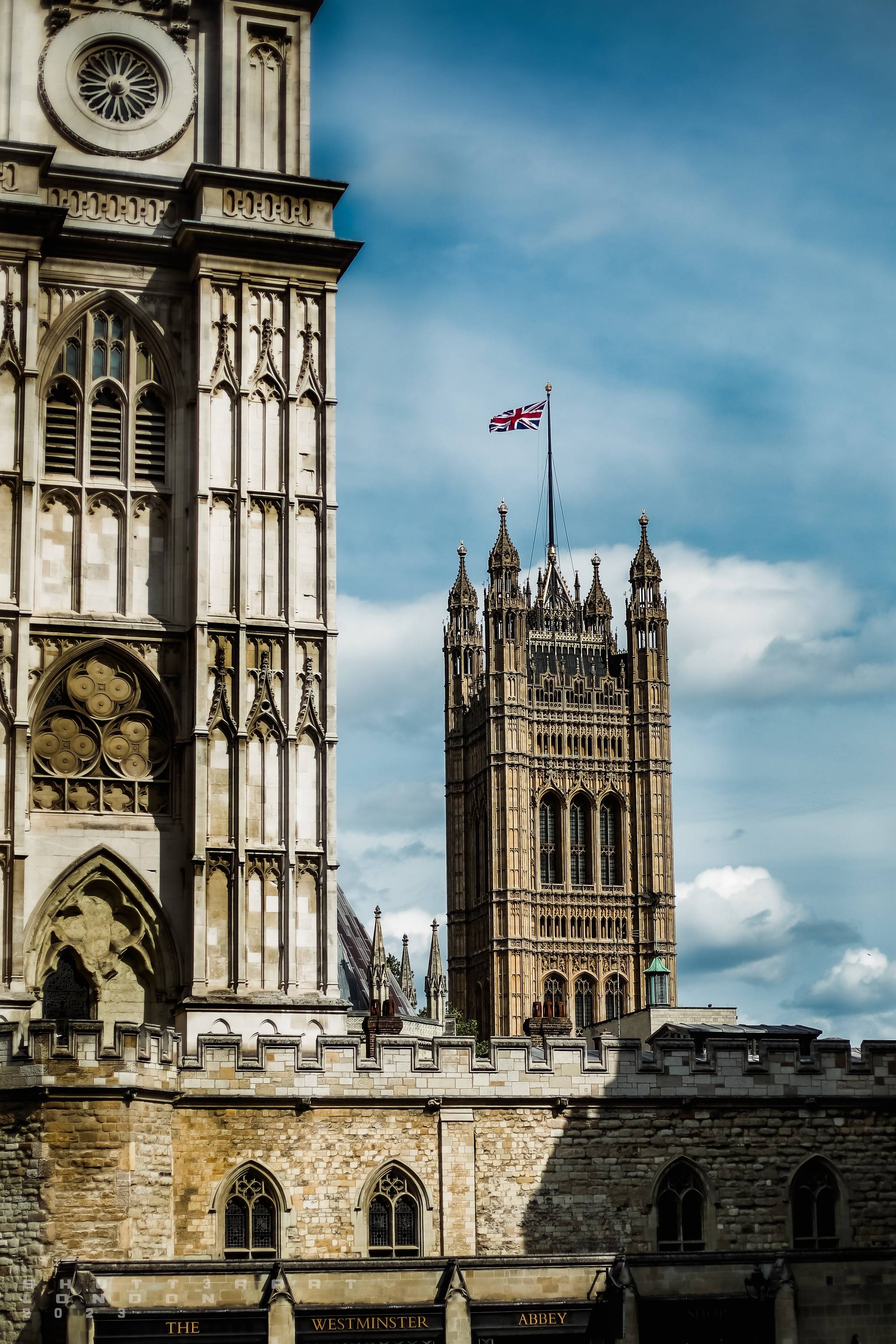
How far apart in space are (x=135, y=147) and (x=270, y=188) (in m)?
2.67

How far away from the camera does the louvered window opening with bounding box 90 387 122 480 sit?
37125mm

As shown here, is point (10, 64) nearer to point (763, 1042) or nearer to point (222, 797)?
point (222, 797)

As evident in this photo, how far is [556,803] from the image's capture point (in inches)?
4660

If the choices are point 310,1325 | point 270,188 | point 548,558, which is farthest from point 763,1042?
point 548,558

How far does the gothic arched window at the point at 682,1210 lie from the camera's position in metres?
29.3

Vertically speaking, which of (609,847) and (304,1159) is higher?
(609,847)

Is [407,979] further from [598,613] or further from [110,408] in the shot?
[110,408]

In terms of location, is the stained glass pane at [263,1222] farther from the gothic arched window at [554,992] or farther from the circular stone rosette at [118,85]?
the gothic arched window at [554,992]

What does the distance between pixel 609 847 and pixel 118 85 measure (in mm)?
83082

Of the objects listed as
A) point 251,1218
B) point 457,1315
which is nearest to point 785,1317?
point 457,1315

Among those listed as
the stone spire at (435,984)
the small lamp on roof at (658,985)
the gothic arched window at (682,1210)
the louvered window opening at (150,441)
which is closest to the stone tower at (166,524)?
the louvered window opening at (150,441)

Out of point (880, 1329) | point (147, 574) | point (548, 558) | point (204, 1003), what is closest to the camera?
point (880, 1329)

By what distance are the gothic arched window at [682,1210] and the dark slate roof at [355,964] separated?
66329mm

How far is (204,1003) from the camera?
112 feet
